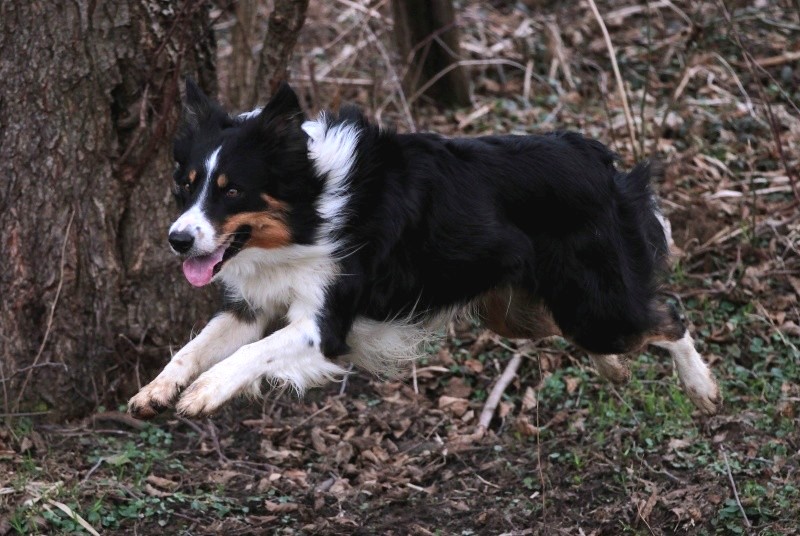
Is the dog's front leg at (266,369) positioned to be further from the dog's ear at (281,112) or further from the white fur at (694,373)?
Answer: the white fur at (694,373)

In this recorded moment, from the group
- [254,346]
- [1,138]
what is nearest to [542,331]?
[254,346]

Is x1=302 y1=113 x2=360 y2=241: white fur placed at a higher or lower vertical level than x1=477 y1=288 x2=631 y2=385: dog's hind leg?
higher

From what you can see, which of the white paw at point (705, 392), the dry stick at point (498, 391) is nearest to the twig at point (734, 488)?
A: the white paw at point (705, 392)

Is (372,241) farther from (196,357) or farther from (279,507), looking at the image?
(279,507)

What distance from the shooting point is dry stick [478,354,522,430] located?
6305mm

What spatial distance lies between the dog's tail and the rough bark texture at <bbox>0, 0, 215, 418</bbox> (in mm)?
2362

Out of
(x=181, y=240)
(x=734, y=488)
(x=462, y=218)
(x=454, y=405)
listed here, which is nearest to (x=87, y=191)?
(x=181, y=240)

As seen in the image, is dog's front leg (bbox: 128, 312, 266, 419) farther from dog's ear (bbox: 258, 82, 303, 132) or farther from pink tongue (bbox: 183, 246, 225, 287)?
dog's ear (bbox: 258, 82, 303, 132)

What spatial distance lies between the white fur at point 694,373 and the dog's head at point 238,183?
2.20 m

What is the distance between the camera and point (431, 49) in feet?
29.4

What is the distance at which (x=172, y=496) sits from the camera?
532 centimetres

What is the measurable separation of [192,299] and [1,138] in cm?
132

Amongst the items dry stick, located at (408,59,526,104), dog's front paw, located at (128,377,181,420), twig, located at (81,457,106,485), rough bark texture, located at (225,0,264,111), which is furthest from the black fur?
dry stick, located at (408,59,526,104)

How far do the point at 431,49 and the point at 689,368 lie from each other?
14.1ft
